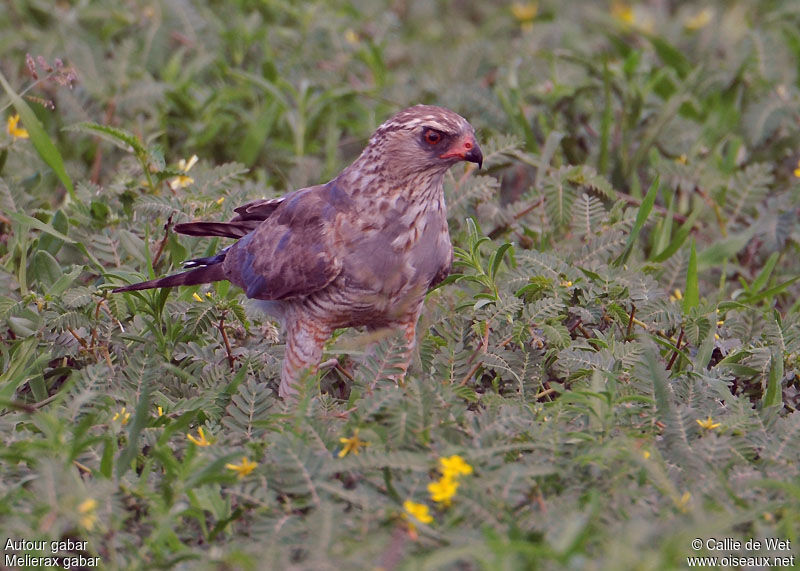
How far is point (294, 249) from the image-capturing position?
13.8 feet

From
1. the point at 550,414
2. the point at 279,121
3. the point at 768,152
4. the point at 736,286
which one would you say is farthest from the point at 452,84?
the point at 550,414

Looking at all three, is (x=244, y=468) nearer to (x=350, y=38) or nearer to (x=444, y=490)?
(x=444, y=490)

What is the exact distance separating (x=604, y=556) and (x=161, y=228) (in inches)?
123

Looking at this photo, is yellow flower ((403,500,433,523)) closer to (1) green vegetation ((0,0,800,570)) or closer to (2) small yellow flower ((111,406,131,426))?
(1) green vegetation ((0,0,800,570))

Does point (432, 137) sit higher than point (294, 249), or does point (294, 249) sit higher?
point (432, 137)

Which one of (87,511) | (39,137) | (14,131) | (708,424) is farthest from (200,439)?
(14,131)

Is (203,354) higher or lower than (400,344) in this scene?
lower

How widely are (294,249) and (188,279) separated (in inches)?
23.1

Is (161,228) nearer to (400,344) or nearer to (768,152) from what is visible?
(400,344)

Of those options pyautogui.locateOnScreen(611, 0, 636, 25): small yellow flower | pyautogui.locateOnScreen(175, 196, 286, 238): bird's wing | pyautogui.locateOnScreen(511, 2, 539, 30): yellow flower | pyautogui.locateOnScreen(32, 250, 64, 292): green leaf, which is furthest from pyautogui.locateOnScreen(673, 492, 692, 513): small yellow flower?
pyautogui.locateOnScreen(611, 0, 636, 25): small yellow flower

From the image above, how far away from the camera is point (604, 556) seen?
2994 mm

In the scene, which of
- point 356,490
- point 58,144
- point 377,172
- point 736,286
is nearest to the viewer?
point 356,490

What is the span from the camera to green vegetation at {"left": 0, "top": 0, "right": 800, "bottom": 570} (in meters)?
3.23

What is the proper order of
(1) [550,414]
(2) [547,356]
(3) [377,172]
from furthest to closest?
1. (2) [547,356]
2. (3) [377,172]
3. (1) [550,414]
